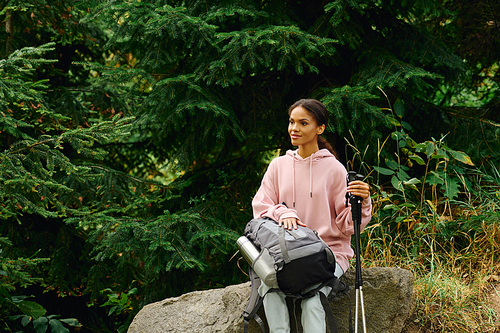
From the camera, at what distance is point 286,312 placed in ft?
8.29

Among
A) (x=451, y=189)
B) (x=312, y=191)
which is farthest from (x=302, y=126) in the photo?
(x=451, y=189)

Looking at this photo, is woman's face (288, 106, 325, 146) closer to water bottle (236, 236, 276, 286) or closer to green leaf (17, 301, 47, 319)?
water bottle (236, 236, 276, 286)

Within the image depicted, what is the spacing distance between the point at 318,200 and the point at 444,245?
1795 mm

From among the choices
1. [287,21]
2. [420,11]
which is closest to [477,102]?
[420,11]

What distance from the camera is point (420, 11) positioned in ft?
14.7

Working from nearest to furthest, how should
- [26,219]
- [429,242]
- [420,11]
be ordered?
[429,242], [420,11], [26,219]

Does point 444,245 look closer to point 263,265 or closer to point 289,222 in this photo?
point 289,222

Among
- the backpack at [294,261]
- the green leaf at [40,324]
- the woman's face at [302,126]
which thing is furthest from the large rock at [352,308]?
the green leaf at [40,324]

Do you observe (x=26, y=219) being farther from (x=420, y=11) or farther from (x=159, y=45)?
(x=420, y=11)

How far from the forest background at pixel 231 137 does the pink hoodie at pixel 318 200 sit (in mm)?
973

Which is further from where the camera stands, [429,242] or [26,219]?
[26,219]

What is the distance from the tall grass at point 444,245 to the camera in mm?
3189

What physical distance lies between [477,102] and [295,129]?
4.15 meters

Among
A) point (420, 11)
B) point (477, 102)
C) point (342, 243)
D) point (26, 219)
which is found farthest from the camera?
point (477, 102)
